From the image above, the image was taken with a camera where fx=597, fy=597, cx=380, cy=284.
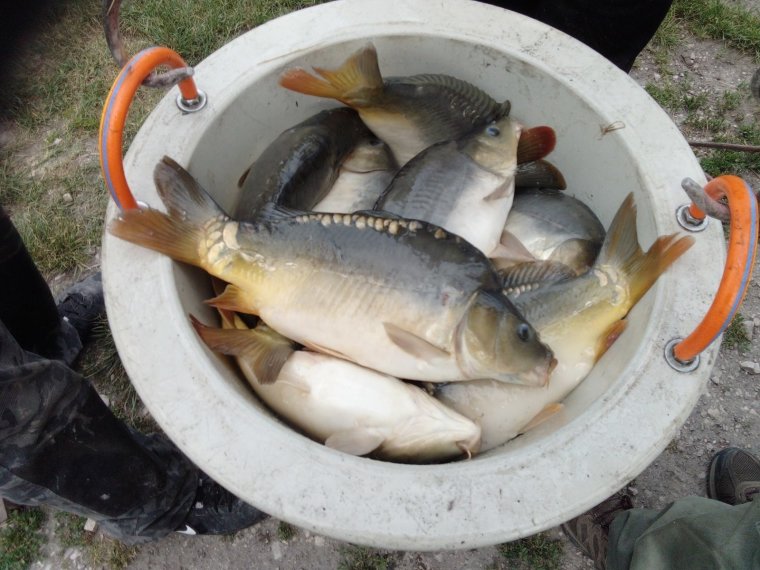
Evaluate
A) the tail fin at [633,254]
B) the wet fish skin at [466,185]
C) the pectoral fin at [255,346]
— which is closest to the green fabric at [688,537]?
the tail fin at [633,254]

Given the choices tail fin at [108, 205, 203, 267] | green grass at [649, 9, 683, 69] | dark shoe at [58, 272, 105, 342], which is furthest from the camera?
green grass at [649, 9, 683, 69]

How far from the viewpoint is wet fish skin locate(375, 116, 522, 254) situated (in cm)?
150

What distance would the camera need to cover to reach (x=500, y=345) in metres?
1.22

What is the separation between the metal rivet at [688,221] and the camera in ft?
4.22

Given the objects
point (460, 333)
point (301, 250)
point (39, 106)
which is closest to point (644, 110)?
point (460, 333)

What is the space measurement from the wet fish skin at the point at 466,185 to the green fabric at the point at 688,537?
0.87 meters

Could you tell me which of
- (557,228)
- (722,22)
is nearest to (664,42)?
(722,22)

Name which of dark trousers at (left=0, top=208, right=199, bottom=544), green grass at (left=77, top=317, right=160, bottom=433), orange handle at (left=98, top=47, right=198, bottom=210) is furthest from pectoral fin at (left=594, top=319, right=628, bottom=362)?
green grass at (left=77, top=317, right=160, bottom=433)

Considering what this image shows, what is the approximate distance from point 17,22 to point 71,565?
5.18 ft

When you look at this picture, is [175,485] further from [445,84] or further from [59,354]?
[445,84]

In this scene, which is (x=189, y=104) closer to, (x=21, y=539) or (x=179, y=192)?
(x=179, y=192)

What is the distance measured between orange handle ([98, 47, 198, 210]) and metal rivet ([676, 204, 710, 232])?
1.13 m

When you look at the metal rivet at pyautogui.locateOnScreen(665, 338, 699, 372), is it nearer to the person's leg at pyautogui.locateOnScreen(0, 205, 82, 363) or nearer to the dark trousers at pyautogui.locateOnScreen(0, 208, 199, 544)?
the dark trousers at pyautogui.locateOnScreen(0, 208, 199, 544)

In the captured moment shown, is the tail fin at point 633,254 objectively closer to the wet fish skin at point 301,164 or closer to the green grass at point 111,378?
the wet fish skin at point 301,164
